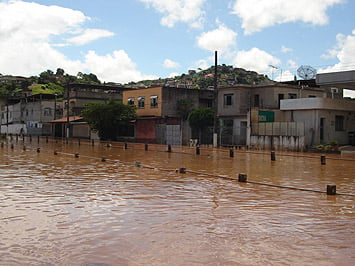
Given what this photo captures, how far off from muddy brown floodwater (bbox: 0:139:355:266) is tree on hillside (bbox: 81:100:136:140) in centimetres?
3596

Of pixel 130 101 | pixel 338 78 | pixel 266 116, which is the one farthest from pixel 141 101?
pixel 338 78

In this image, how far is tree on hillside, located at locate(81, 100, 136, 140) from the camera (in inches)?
1976

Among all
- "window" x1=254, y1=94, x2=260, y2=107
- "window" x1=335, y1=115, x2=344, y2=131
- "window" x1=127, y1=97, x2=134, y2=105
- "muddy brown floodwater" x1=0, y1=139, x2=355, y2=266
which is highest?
"window" x1=127, y1=97, x2=134, y2=105

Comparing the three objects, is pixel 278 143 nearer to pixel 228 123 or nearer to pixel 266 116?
pixel 266 116

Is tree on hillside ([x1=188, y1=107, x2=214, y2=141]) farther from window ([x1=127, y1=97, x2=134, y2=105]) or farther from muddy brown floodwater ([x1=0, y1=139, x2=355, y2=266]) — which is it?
muddy brown floodwater ([x1=0, y1=139, x2=355, y2=266])

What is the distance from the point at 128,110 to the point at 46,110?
3154cm

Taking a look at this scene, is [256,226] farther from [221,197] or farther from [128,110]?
[128,110]

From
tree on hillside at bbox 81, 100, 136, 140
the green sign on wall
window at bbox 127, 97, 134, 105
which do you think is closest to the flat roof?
the green sign on wall

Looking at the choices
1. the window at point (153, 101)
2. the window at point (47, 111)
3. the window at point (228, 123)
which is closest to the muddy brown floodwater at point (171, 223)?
the window at point (228, 123)

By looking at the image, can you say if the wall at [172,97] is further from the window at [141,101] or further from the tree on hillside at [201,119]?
the tree on hillside at [201,119]

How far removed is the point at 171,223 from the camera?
8.30m

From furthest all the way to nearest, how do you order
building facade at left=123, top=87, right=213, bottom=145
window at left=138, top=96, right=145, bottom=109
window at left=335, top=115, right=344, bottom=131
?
1. window at left=138, top=96, right=145, bottom=109
2. building facade at left=123, top=87, right=213, bottom=145
3. window at left=335, top=115, right=344, bottom=131

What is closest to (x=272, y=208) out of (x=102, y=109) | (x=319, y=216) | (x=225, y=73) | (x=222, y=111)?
(x=319, y=216)

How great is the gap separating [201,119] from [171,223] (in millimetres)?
37138
